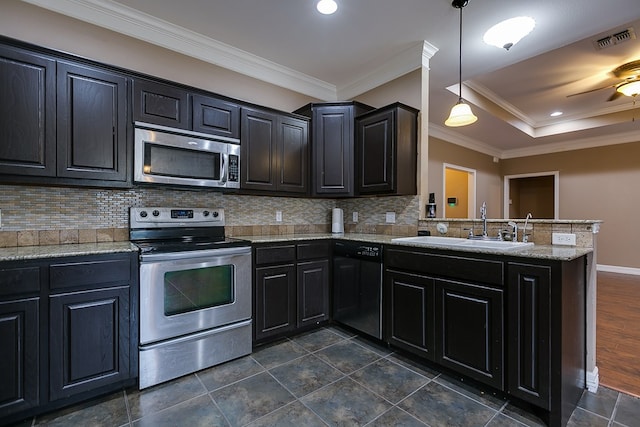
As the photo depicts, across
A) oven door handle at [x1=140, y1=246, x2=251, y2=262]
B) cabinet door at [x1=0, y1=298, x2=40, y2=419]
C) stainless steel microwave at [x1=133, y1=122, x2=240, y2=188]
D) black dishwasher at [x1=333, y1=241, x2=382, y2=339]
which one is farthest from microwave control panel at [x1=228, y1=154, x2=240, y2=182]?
cabinet door at [x1=0, y1=298, x2=40, y2=419]

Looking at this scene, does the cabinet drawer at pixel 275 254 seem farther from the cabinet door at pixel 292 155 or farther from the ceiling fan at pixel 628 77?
the ceiling fan at pixel 628 77

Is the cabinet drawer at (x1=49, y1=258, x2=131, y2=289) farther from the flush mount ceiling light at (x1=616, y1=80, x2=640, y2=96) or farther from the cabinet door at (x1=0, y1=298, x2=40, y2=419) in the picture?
the flush mount ceiling light at (x1=616, y1=80, x2=640, y2=96)

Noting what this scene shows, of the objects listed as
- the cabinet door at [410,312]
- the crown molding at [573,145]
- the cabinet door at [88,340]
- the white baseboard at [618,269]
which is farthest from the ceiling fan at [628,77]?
the cabinet door at [88,340]

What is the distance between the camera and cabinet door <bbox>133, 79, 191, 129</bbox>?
2139 mm

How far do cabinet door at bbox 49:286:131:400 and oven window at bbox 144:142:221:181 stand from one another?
35.0 inches

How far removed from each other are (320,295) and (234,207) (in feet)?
3.97

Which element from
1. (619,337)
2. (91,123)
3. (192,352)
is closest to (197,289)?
(192,352)

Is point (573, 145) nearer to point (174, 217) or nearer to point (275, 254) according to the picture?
point (275, 254)

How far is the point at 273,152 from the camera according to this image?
287 cm

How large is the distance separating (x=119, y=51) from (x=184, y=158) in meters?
1.05

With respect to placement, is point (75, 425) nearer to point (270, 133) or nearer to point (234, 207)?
point (234, 207)

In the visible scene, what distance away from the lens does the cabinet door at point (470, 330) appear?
176 cm

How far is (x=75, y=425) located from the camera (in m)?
1.57

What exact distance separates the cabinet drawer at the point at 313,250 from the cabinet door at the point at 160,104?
4.59 feet
